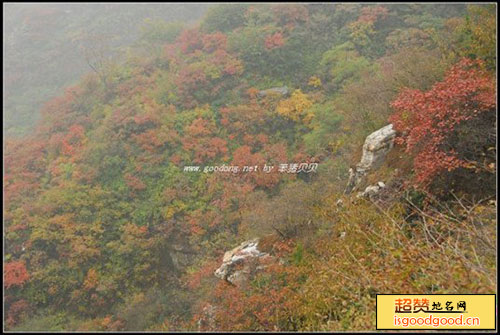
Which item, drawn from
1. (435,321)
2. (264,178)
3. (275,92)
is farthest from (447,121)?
(275,92)

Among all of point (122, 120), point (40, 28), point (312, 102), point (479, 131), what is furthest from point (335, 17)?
point (40, 28)

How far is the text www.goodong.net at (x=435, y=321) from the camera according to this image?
401 cm

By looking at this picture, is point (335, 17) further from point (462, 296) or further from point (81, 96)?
point (462, 296)

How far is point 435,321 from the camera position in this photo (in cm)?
410

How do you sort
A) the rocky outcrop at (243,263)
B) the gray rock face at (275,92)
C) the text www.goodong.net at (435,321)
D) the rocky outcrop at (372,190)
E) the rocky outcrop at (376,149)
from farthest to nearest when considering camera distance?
the gray rock face at (275,92) < the rocky outcrop at (243,263) < the rocky outcrop at (376,149) < the rocky outcrop at (372,190) < the text www.goodong.net at (435,321)

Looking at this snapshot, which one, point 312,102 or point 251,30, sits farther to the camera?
point 251,30

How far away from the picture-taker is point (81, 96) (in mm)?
21281

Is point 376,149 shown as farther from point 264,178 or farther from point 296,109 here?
point 296,109

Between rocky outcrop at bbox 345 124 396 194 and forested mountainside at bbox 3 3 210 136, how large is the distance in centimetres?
2237

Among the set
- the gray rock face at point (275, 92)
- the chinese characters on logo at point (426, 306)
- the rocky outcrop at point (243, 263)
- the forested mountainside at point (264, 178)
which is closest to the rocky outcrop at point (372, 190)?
the forested mountainside at point (264, 178)

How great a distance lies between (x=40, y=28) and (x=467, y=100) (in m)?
38.1

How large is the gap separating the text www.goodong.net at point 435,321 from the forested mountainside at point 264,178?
30 cm

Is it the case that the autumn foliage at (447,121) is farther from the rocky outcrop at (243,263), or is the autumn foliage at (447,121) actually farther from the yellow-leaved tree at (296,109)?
the yellow-leaved tree at (296,109)

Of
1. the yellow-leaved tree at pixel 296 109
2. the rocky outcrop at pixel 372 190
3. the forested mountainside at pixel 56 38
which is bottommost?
the yellow-leaved tree at pixel 296 109
